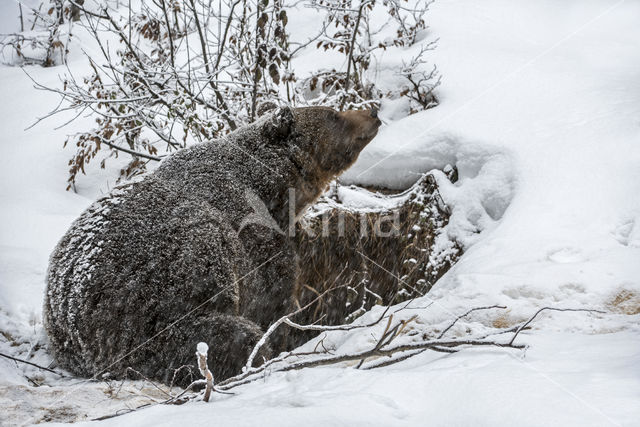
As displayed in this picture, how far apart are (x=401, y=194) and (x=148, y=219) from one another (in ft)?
10.3

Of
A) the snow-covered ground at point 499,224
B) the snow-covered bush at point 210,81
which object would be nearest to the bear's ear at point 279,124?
the snow-covered bush at point 210,81

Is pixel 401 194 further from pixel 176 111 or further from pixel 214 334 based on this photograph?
pixel 214 334

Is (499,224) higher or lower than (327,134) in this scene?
lower

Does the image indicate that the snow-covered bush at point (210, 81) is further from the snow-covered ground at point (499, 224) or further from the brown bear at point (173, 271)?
the brown bear at point (173, 271)

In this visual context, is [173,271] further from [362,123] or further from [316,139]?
[362,123]

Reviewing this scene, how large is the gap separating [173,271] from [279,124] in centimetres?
138

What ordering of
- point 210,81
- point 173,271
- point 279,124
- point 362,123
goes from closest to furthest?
point 173,271 → point 279,124 → point 362,123 → point 210,81

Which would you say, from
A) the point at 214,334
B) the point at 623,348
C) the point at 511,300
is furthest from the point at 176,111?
the point at 623,348

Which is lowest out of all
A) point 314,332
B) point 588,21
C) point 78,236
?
point 314,332

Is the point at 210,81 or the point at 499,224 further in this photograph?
the point at 210,81

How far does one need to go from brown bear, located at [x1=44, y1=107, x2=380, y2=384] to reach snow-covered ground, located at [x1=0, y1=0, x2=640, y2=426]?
1.14 feet

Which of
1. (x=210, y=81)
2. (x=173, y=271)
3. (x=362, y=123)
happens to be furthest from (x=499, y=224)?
(x=210, y=81)

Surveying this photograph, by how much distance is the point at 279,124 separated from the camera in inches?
135

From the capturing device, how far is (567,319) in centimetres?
249
